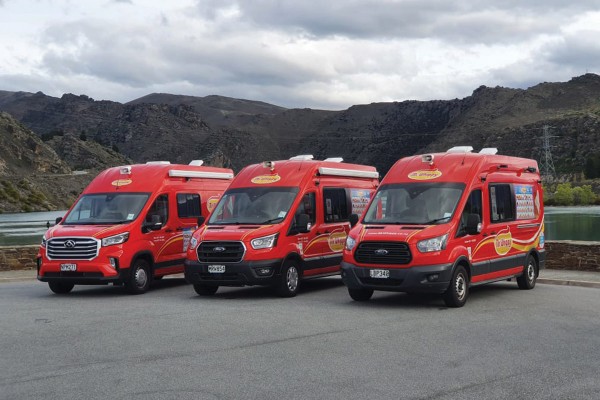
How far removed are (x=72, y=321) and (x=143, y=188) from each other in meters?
5.66

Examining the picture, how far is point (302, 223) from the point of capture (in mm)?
15406

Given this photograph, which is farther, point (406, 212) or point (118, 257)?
point (118, 257)

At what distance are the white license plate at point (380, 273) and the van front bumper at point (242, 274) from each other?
226 cm

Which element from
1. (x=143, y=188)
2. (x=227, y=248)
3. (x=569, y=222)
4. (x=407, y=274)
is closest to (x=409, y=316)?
(x=407, y=274)

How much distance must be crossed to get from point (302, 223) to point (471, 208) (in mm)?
3247

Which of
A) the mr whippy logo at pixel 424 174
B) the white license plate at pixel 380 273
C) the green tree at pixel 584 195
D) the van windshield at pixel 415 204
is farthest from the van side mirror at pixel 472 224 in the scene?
the green tree at pixel 584 195

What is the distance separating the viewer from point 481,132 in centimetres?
19212

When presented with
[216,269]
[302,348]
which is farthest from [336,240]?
[302,348]

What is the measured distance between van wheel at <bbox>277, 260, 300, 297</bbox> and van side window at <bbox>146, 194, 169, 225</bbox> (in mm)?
3353

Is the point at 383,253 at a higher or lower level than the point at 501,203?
lower

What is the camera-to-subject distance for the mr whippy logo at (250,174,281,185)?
640 inches

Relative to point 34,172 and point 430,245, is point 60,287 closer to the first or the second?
point 430,245

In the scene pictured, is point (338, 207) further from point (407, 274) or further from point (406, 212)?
point (407, 274)

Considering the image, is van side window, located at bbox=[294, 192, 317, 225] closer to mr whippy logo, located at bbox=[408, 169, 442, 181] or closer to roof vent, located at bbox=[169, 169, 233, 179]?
mr whippy logo, located at bbox=[408, 169, 442, 181]
